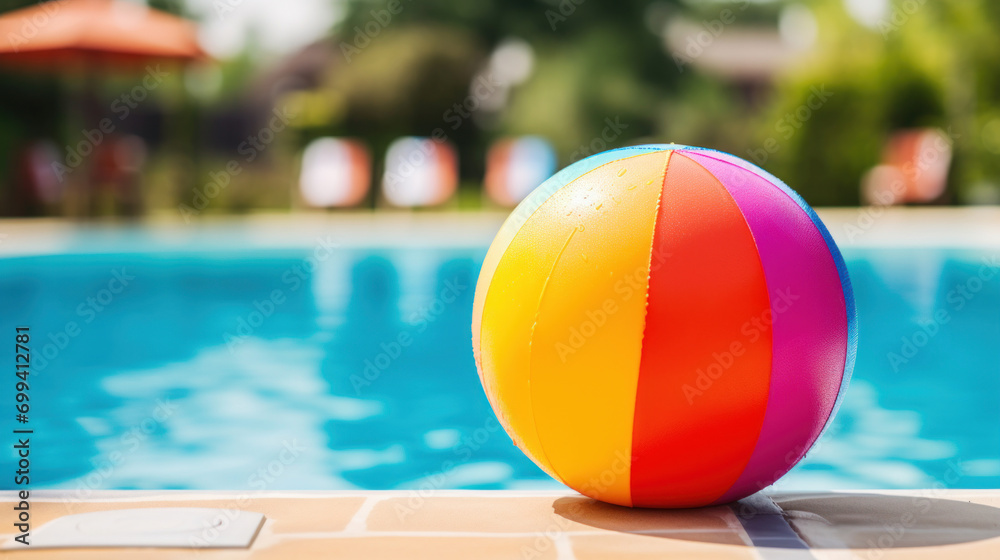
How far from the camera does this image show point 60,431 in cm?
635

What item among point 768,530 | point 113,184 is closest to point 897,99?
point 113,184

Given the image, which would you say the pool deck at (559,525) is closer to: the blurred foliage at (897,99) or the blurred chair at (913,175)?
the blurred foliage at (897,99)

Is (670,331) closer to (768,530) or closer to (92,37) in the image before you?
(768,530)

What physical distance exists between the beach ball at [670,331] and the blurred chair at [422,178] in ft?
72.8

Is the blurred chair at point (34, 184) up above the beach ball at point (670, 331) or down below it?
above

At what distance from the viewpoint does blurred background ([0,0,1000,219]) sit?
2269cm

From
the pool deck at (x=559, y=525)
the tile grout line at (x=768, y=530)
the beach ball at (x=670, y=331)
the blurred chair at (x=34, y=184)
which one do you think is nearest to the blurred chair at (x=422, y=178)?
the blurred chair at (x=34, y=184)

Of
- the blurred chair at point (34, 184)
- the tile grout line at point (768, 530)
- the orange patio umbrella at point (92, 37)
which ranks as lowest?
the tile grout line at point (768, 530)

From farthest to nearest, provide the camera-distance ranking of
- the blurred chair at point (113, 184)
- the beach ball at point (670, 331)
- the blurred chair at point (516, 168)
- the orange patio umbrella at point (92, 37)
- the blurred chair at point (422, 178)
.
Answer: the blurred chair at point (516, 168) → the blurred chair at point (422, 178) → the blurred chair at point (113, 184) → the orange patio umbrella at point (92, 37) → the beach ball at point (670, 331)

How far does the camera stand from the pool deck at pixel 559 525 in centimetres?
323

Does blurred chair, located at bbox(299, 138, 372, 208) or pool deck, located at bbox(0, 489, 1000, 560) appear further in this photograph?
blurred chair, located at bbox(299, 138, 372, 208)

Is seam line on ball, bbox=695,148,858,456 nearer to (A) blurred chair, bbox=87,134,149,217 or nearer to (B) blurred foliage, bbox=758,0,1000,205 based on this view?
(A) blurred chair, bbox=87,134,149,217

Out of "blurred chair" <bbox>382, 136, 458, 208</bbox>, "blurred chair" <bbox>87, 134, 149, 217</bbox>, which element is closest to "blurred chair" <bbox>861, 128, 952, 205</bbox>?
"blurred chair" <bbox>382, 136, 458, 208</bbox>

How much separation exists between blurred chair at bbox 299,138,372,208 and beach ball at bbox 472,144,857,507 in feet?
74.0
